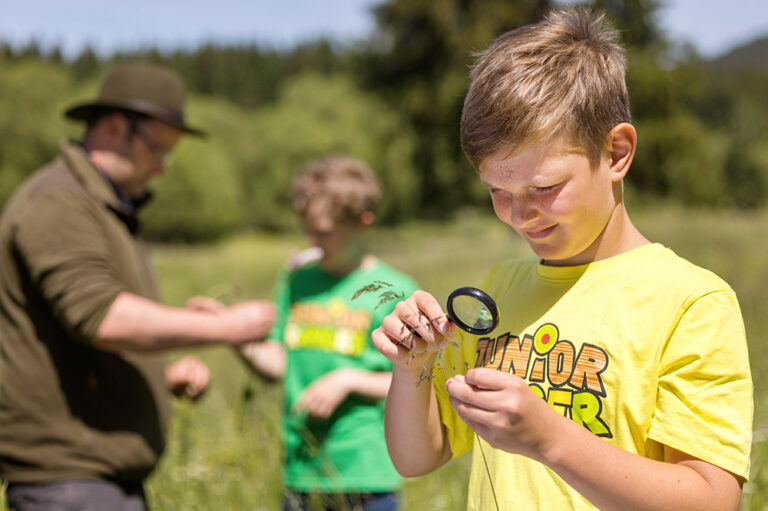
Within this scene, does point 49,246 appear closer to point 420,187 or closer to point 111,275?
point 111,275

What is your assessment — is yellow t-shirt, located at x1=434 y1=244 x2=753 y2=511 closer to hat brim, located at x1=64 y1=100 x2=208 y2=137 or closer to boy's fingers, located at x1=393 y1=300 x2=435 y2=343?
boy's fingers, located at x1=393 y1=300 x2=435 y2=343

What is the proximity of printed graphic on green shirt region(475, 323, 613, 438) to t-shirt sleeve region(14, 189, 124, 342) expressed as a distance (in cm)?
164

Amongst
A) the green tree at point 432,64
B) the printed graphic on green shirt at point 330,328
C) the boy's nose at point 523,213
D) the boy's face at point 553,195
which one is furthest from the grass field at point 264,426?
the green tree at point 432,64

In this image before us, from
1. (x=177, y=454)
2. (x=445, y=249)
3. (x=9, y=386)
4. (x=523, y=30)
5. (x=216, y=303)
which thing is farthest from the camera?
(x=445, y=249)

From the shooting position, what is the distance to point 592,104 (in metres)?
1.26

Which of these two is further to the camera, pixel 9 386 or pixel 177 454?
pixel 177 454

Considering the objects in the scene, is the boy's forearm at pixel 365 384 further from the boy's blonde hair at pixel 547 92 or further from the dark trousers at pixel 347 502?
the boy's blonde hair at pixel 547 92

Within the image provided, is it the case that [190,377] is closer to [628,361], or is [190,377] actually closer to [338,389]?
[338,389]

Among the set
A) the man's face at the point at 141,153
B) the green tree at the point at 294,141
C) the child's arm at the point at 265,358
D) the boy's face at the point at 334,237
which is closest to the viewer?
the man's face at the point at 141,153

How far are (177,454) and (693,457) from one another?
3832mm

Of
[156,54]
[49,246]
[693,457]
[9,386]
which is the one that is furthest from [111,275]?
[156,54]

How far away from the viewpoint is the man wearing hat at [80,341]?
8.14 feet

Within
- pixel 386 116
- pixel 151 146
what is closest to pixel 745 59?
pixel 386 116

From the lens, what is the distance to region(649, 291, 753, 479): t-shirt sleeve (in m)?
1.19
